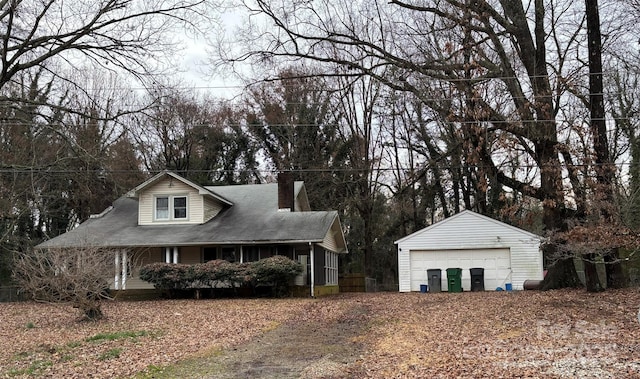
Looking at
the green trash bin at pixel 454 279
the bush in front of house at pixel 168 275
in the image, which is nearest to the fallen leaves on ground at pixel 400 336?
the bush in front of house at pixel 168 275

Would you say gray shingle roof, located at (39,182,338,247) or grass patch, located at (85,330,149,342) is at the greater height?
gray shingle roof, located at (39,182,338,247)

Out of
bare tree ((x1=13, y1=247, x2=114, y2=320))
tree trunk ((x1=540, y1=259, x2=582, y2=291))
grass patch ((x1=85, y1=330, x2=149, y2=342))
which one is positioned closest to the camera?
grass patch ((x1=85, y1=330, x2=149, y2=342))

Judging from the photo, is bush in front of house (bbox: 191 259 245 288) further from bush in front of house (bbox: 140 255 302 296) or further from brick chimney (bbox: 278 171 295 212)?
brick chimney (bbox: 278 171 295 212)

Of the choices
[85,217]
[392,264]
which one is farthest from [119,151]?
[392,264]

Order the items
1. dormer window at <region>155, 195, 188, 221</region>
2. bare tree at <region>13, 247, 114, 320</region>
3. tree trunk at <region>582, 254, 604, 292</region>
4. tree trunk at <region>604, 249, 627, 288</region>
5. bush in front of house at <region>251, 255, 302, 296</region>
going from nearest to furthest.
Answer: bare tree at <region>13, 247, 114, 320</region> → tree trunk at <region>582, 254, 604, 292</region> → tree trunk at <region>604, 249, 627, 288</region> → bush in front of house at <region>251, 255, 302, 296</region> → dormer window at <region>155, 195, 188, 221</region>

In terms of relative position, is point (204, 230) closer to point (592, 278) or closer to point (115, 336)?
point (115, 336)

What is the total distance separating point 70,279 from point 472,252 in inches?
687

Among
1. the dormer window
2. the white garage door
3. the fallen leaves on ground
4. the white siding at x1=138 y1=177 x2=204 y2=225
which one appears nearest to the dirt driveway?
the fallen leaves on ground

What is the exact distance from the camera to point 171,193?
27156 mm

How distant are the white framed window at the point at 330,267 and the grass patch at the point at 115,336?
1464 centimetres

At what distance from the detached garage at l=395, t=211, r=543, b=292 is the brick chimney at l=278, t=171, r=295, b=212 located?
5.47m

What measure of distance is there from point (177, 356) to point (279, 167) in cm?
2707

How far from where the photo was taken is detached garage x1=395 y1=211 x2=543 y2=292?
25.5m

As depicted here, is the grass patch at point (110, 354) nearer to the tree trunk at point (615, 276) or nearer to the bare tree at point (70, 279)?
the bare tree at point (70, 279)
